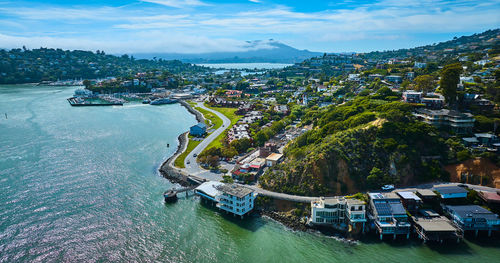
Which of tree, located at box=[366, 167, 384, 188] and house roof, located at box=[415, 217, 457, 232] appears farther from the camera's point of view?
tree, located at box=[366, 167, 384, 188]

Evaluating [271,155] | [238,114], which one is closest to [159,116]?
[238,114]

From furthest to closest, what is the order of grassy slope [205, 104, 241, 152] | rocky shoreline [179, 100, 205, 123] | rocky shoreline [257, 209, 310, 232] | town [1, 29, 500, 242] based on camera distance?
rocky shoreline [179, 100, 205, 123], grassy slope [205, 104, 241, 152], rocky shoreline [257, 209, 310, 232], town [1, 29, 500, 242]

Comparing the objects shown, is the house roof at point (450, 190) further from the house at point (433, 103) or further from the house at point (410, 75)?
the house at point (410, 75)

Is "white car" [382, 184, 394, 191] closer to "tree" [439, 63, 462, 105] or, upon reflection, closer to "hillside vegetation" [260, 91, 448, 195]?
"hillside vegetation" [260, 91, 448, 195]

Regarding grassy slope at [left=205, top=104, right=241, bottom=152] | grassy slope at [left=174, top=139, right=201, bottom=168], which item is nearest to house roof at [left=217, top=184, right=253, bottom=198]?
grassy slope at [left=174, top=139, right=201, bottom=168]

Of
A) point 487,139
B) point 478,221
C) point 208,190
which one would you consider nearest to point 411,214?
point 478,221

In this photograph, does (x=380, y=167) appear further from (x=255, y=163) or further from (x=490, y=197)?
(x=255, y=163)

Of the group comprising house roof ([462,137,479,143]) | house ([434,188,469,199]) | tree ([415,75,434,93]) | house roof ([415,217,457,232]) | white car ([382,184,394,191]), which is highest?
tree ([415,75,434,93])

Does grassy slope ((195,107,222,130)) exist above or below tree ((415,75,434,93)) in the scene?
below
